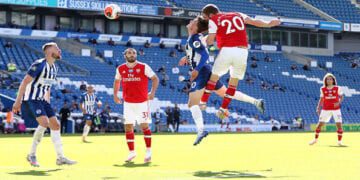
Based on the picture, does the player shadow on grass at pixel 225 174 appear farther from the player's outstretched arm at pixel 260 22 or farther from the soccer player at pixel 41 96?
the player's outstretched arm at pixel 260 22

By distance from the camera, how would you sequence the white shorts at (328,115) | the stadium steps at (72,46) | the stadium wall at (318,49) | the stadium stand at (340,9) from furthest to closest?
the stadium stand at (340,9) → the stadium wall at (318,49) → the stadium steps at (72,46) → the white shorts at (328,115)

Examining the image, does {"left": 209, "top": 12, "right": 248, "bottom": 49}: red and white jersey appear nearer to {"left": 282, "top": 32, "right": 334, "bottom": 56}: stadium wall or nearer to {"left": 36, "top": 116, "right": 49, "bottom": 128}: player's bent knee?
{"left": 36, "top": 116, "right": 49, "bottom": 128}: player's bent knee

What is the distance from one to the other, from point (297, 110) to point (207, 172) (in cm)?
4447

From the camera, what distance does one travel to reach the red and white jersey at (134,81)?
14524 millimetres

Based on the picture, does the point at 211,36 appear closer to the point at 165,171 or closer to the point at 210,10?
the point at 210,10

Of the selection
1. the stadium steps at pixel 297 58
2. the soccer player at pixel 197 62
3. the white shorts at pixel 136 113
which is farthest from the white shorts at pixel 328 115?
the stadium steps at pixel 297 58

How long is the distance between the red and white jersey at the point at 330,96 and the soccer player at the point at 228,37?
27.8ft

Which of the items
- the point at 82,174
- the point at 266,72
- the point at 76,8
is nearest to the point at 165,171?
the point at 82,174

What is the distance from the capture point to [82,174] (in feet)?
35.6

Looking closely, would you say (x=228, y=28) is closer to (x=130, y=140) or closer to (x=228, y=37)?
(x=228, y=37)

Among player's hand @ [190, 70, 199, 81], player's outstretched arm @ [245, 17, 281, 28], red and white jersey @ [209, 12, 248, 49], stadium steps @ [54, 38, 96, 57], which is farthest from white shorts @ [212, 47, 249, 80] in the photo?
stadium steps @ [54, 38, 96, 57]

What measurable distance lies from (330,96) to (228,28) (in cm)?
916

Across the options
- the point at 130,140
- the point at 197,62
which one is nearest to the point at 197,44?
the point at 197,62

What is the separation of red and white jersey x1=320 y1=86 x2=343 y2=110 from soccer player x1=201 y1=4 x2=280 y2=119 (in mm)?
8478
